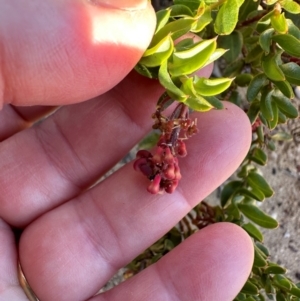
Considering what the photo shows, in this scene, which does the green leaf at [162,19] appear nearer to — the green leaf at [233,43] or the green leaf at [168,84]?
the green leaf at [168,84]

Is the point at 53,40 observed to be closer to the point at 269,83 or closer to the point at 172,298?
the point at 269,83

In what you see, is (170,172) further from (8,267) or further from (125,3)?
(8,267)

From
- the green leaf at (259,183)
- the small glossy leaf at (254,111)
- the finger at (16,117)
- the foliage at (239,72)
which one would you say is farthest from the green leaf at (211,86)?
the finger at (16,117)

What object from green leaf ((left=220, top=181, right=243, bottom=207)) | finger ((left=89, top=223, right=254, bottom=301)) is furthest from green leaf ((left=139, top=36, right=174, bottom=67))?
green leaf ((left=220, top=181, right=243, bottom=207))

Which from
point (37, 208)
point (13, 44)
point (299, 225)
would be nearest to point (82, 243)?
point (37, 208)

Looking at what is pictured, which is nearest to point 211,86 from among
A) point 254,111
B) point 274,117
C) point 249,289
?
point 274,117
